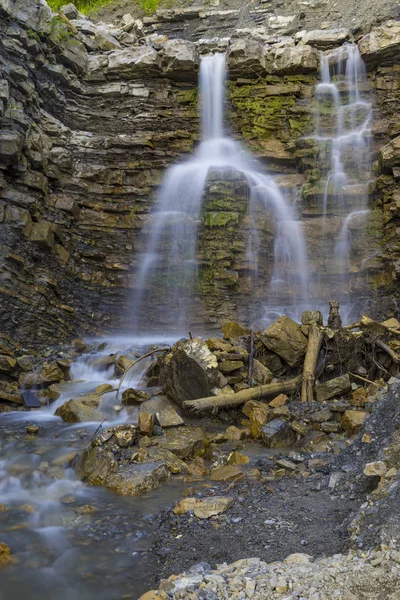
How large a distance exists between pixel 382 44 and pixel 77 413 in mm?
15067

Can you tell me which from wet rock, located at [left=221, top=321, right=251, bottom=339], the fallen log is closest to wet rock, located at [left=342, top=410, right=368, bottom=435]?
the fallen log

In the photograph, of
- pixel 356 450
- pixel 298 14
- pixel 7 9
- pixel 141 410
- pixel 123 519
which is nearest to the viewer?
pixel 123 519

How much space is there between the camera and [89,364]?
10.1m

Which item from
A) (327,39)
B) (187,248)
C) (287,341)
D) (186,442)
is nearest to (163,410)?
(186,442)

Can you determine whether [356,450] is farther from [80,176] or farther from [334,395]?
[80,176]

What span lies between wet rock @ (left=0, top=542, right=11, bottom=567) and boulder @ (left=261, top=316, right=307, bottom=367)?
5.42 meters

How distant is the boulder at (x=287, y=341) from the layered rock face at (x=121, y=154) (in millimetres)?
4691

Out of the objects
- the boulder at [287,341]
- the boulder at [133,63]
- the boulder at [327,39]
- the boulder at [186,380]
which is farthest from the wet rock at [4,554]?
the boulder at [327,39]

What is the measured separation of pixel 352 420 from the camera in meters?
6.34

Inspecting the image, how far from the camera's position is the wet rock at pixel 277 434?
244 inches

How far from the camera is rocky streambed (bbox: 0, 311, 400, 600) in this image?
3.34 m

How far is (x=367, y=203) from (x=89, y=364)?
30.4 ft

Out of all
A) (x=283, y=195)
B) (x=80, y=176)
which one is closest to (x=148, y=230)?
(x=80, y=176)

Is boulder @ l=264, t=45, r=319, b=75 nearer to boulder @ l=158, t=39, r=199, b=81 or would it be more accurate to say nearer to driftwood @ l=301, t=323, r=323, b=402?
boulder @ l=158, t=39, r=199, b=81
